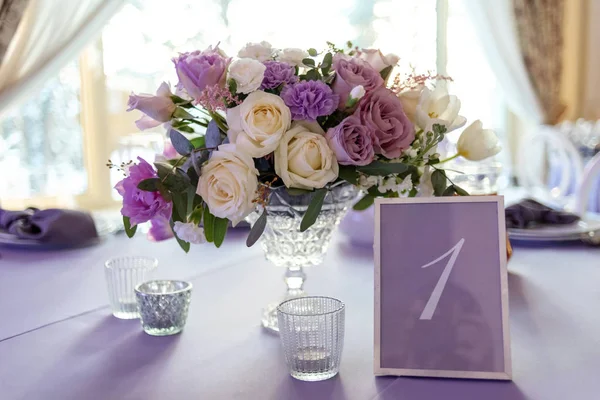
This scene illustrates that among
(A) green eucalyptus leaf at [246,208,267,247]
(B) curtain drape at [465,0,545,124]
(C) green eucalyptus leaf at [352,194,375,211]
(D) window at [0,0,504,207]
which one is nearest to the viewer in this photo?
(A) green eucalyptus leaf at [246,208,267,247]

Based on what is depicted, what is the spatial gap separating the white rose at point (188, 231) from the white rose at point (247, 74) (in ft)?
0.62

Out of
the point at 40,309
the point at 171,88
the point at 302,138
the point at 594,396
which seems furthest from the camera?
the point at 40,309

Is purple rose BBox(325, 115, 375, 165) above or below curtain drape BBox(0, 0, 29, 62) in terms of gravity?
below

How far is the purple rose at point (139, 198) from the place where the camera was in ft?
2.69

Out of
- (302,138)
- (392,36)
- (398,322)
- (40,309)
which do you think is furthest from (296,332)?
(392,36)

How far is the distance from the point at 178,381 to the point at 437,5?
4868 millimetres

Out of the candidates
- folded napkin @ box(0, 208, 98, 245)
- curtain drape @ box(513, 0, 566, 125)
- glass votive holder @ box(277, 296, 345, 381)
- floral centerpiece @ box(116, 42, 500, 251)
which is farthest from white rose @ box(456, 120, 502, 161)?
curtain drape @ box(513, 0, 566, 125)

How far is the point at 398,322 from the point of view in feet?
2.61

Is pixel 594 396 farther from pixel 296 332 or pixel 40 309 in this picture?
pixel 40 309

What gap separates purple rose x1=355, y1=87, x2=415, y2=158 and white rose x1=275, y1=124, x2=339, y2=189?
0.07 meters

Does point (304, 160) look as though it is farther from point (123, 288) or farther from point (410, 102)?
point (123, 288)

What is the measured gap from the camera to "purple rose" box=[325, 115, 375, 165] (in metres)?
0.83

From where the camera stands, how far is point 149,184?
2.67 ft

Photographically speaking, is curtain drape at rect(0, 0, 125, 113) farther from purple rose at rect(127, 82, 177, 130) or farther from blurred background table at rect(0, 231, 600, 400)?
purple rose at rect(127, 82, 177, 130)
